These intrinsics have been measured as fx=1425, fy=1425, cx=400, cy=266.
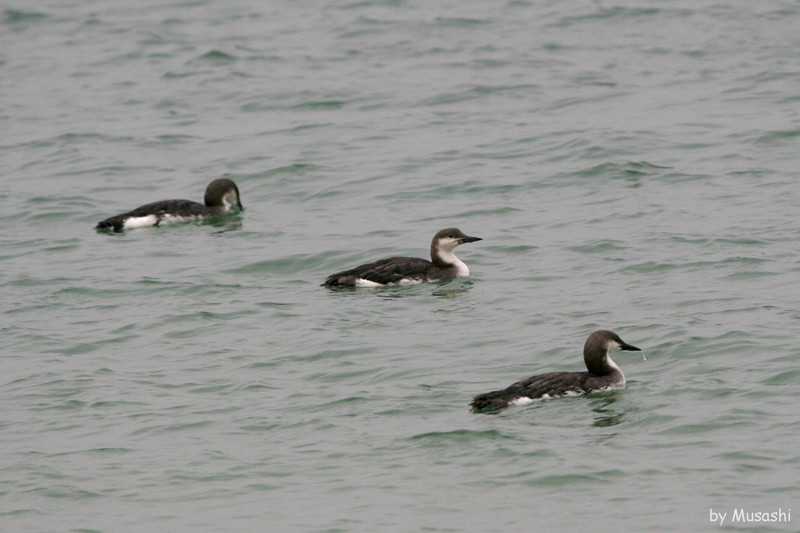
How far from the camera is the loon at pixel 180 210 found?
782 inches

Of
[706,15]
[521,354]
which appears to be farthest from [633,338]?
[706,15]

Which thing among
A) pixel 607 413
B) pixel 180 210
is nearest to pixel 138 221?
pixel 180 210

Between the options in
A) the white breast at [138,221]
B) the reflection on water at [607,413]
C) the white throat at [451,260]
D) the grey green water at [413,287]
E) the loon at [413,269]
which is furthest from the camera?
the white breast at [138,221]

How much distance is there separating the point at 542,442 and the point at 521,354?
8.27 feet

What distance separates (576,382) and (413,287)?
474cm

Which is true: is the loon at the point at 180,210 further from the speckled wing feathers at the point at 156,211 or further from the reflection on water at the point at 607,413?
the reflection on water at the point at 607,413

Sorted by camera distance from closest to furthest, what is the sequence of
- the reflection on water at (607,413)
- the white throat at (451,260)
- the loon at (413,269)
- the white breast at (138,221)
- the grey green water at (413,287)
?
the grey green water at (413,287) → the reflection on water at (607,413) → the loon at (413,269) → the white throat at (451,260) → the white breast at (138,221)

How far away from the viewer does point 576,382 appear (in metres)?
12.5

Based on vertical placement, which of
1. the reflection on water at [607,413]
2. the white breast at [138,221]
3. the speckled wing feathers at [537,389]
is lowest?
the reflection on water at [607,413]

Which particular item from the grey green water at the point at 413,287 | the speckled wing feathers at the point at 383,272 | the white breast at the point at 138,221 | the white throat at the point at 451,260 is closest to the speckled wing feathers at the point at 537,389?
the grey green water at the point at 413,287

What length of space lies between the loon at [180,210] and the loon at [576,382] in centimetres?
866


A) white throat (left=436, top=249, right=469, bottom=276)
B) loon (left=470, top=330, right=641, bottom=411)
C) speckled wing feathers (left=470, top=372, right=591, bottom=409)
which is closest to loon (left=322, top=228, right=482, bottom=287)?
white throat (left=436, top=249, right=469, bottom=276)

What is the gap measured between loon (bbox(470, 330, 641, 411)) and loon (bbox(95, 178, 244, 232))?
866cm

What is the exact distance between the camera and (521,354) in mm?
13828
